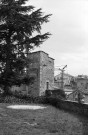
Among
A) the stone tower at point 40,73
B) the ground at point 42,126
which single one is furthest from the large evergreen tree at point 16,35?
the ground at point 42,126

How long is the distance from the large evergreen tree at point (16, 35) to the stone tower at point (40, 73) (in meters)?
7.18

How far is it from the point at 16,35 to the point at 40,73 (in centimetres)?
966

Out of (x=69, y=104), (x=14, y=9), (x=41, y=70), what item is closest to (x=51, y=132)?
(x=69, y=104)

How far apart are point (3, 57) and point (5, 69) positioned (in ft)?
4.30

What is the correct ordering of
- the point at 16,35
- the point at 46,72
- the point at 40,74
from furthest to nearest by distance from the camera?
the point at 46,72, the point at 40,74, the point at 16,35

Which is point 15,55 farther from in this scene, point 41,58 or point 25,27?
point 41,58

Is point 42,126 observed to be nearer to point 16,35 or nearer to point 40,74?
point 16,35

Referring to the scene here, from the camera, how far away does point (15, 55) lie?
24906mm

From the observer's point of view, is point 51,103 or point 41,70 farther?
point 41,70

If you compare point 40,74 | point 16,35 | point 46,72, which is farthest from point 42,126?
point 46,72

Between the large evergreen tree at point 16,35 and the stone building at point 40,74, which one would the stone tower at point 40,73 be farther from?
Answer: the large evergreen tree at point 16,35

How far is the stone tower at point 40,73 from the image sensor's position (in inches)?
1276

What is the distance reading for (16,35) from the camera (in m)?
24.7

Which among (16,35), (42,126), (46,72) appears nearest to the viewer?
(42,126)
